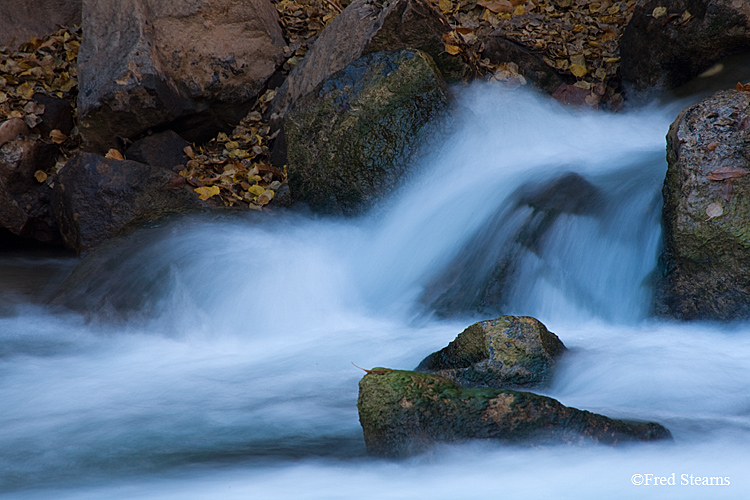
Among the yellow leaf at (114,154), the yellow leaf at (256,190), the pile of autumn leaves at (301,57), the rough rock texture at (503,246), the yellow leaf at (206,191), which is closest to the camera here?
the rough rock texture at (503,246)

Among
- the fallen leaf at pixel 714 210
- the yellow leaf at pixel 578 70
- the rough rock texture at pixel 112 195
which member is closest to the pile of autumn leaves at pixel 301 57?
the yellow leaf at pixel 578 70

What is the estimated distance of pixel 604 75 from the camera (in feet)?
20.9

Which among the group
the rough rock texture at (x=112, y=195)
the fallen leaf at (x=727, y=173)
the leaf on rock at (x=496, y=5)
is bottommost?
the fallen leaf at (x=727, y=173)

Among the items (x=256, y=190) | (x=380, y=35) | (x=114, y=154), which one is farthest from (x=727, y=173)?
(x=114, y=154)

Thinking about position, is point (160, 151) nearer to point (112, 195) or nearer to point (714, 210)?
point (112, 195)

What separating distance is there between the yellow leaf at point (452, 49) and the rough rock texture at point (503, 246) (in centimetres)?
165

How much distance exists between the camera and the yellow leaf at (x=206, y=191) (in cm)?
580

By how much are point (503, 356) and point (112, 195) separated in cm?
379

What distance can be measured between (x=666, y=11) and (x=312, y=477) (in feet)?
16.9

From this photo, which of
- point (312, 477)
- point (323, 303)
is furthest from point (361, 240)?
point (312, 477)

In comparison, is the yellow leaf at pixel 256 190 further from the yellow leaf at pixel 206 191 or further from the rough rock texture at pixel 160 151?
the rough rock texture at pixel 160 151

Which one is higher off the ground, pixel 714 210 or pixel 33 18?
pixel 33 18

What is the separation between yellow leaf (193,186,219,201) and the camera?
5804 millimetres

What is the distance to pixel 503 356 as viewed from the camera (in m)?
2.83
